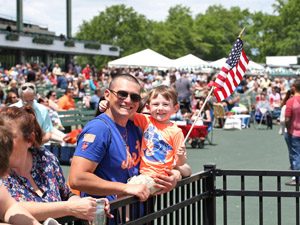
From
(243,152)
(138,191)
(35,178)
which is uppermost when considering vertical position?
(35,178)

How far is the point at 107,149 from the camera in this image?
182 inches

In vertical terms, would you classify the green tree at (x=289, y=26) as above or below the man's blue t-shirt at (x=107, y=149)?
above

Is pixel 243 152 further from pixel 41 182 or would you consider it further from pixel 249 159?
pixel 41 182

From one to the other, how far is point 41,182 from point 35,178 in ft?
0.15

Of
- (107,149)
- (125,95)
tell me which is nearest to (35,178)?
(107,149)

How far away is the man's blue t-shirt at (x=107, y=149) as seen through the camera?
179 inches

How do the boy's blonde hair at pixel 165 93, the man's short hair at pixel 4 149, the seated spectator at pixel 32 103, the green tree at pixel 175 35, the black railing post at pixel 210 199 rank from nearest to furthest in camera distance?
the man's short hair at pixel 4 149 < the boy's blonde hair at pixel 165 93 < the black railing post at pixel 210 199 < the seated spectator at pixel 32 103 < the green tree at pixel 175 35

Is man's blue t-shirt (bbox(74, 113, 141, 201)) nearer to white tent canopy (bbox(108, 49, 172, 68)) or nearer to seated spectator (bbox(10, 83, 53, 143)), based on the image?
seated spectator (bbox(10, 83, 53, 143))

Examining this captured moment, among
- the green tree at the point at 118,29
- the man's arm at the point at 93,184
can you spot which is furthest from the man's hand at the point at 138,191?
the green tree at the point at 118,29

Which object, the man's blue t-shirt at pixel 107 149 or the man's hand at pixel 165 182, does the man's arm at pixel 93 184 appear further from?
the man's hand at pixel 165 182

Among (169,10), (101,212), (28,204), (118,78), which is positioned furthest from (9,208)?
(169,10)

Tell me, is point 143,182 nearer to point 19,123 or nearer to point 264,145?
point 19,123

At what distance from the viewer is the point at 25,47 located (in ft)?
196

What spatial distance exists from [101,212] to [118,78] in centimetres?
126
